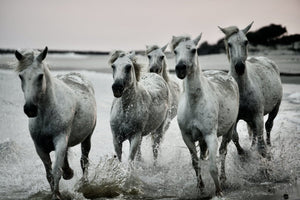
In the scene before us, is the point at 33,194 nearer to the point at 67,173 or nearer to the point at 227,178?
the point at 67,173

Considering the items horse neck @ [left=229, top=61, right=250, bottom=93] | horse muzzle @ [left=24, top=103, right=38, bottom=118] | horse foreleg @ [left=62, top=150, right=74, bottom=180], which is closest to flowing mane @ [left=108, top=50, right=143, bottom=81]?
horse neck @ [left=229, top=61, right=250, bottom=93]

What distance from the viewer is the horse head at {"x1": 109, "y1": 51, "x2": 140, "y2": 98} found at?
6.34 metres

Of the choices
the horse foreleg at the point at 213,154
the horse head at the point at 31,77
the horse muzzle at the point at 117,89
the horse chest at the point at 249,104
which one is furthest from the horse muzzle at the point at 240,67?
Answer: the horse head at the point at 31,77

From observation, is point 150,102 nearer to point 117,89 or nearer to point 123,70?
point 123,70

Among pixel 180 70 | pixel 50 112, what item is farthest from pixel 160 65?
pixel 50 112

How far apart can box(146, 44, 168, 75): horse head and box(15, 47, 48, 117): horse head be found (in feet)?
Answer: 13.6

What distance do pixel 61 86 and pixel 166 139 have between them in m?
5.09

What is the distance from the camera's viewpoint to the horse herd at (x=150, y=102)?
18.5 feet

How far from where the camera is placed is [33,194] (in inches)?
255

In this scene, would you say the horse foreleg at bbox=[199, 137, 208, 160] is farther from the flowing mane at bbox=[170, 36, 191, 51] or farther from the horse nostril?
the horse nostril

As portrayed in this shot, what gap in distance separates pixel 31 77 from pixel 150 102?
256cm

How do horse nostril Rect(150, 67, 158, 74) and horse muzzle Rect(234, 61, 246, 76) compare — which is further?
horse nostril Rect(150, 67, 158, 74)

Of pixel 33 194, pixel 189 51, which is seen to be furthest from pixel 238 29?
pixel 33 194

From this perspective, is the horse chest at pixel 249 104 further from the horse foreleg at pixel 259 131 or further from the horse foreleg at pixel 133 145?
the horse foreleg at pixel 133 145
